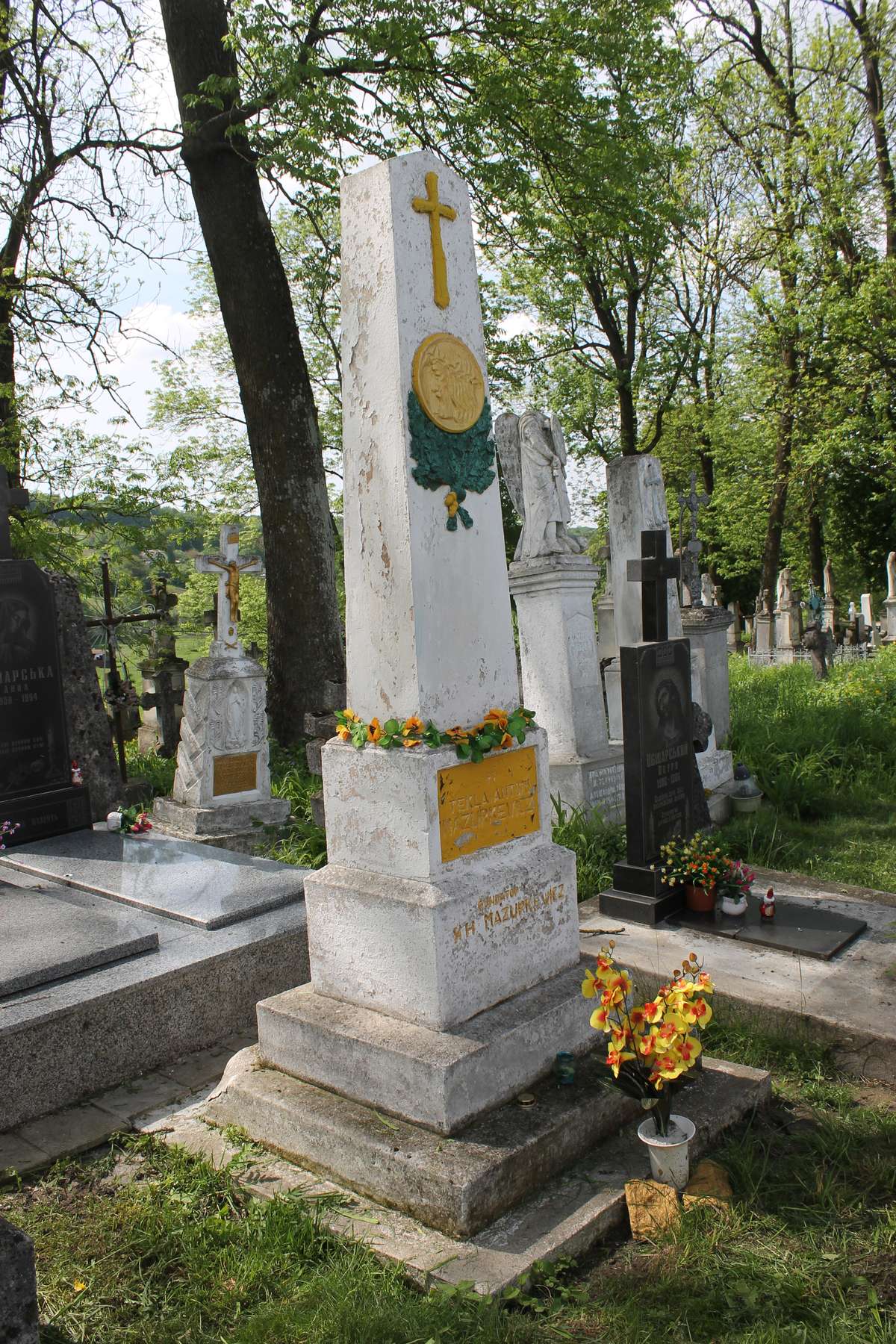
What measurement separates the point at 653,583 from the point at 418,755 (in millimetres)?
3050

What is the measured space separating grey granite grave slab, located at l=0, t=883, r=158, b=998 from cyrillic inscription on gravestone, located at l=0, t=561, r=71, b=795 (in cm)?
148

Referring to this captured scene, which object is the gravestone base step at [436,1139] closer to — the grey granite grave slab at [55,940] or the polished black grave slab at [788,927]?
the grey granite grave slab at [55,940]

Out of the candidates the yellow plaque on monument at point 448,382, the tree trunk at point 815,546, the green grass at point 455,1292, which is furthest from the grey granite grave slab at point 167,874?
the tree trunk at point 815,546

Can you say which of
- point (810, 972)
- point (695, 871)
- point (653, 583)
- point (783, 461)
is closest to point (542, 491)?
point (653, 583)

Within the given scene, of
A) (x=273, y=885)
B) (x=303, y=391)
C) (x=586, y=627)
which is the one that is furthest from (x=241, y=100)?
(x=273, y=885)

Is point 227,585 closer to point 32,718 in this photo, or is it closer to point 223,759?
point 223,759

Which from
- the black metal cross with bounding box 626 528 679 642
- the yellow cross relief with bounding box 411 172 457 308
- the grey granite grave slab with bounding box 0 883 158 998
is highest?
the yellow cross relief with bounding box 411 172 457 308

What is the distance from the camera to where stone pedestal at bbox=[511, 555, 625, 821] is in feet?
25.6

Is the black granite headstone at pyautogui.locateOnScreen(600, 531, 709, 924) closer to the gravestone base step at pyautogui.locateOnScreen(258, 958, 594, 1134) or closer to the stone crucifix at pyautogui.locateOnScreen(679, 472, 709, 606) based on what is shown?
the gravestone base step at pyautogui.locateOnScreen(258, 958, 594, 1134)

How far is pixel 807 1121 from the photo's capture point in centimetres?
356

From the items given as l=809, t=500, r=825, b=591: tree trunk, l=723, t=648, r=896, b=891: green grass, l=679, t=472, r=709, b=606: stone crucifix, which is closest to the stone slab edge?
l=723, t=648, r=896, b=891: green grass

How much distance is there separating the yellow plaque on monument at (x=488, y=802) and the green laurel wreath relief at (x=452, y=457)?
898 millimetres

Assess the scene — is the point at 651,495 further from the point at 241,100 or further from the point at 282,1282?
the point at 282,1282

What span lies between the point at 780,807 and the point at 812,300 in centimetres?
1492
